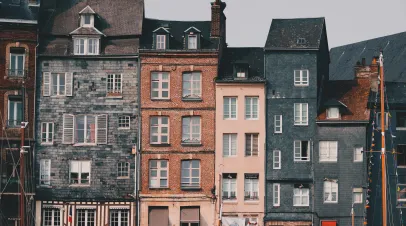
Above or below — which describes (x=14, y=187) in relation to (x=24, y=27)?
below

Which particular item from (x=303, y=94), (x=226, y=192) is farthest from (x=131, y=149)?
(x=303, y=94)

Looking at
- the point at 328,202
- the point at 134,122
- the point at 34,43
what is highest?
the point at 34,43

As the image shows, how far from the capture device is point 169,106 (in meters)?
79.1

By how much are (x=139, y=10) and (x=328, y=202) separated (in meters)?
17.8

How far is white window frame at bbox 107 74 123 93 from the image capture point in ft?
260

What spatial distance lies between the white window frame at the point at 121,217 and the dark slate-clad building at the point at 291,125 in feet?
29.3

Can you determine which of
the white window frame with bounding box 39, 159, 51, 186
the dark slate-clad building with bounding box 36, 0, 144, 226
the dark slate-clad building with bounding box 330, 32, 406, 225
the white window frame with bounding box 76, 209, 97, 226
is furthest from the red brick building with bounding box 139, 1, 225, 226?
the dark slate-clad building with bounding box 330, 32, 406, 225

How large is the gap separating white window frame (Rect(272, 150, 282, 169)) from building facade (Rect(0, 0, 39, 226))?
1545 centimetres

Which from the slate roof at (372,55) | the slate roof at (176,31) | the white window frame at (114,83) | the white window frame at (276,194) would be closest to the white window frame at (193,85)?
the slate roof at (176,31)

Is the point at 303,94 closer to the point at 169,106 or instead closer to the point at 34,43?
the point at 169,106

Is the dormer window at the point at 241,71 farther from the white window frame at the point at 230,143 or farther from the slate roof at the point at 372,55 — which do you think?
the slate roof at the point at 372,55

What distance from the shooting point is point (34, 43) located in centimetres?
7906

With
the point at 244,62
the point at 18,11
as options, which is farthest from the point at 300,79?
the point at 18,11

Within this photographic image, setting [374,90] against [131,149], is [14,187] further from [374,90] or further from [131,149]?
[374,90]
